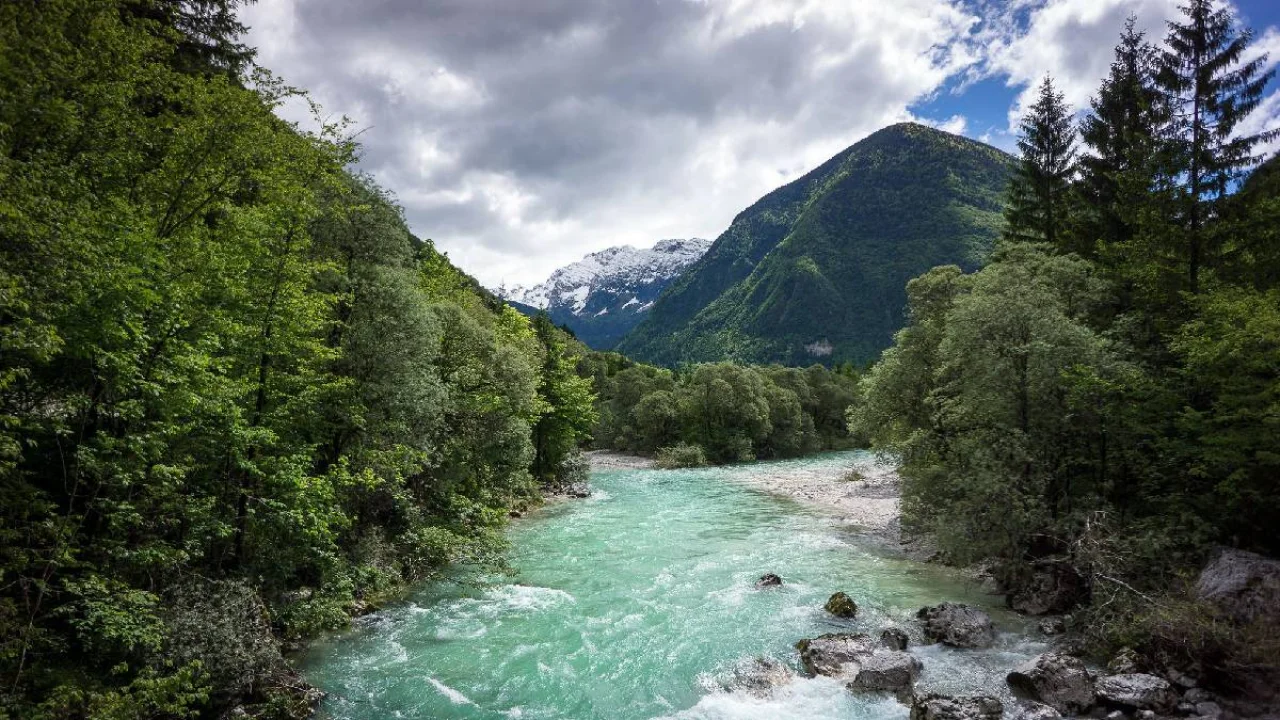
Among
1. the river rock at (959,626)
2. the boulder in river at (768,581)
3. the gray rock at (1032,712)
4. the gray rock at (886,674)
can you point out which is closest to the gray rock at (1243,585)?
the gray rock at (1032,712)

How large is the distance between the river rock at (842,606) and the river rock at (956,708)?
594cm

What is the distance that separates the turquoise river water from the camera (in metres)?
12.9

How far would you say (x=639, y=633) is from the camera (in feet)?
55.4

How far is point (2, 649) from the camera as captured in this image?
8602mm

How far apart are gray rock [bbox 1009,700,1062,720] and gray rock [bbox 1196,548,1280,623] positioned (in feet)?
13.6

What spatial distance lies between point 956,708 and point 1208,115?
64.3 feet

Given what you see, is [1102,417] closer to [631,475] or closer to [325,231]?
[325,231]

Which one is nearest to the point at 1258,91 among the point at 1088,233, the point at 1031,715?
the point at 1088,233

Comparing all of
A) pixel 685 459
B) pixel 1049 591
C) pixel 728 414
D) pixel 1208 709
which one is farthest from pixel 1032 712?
pixel 728 414

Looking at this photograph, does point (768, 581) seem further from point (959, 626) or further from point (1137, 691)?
point (1137, 691)

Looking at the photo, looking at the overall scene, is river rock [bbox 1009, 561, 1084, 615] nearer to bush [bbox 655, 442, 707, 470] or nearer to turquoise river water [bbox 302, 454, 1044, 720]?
turquoise river water [bbox 302, 454, 1044, 720]

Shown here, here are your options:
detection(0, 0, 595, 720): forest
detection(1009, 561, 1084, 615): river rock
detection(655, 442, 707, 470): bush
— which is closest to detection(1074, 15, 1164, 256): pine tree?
detection(1009, 561, 1084, 615): river rock

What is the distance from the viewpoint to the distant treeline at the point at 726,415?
71.1 m

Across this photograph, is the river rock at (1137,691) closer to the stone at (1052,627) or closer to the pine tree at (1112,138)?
the stone at (1052,627)
